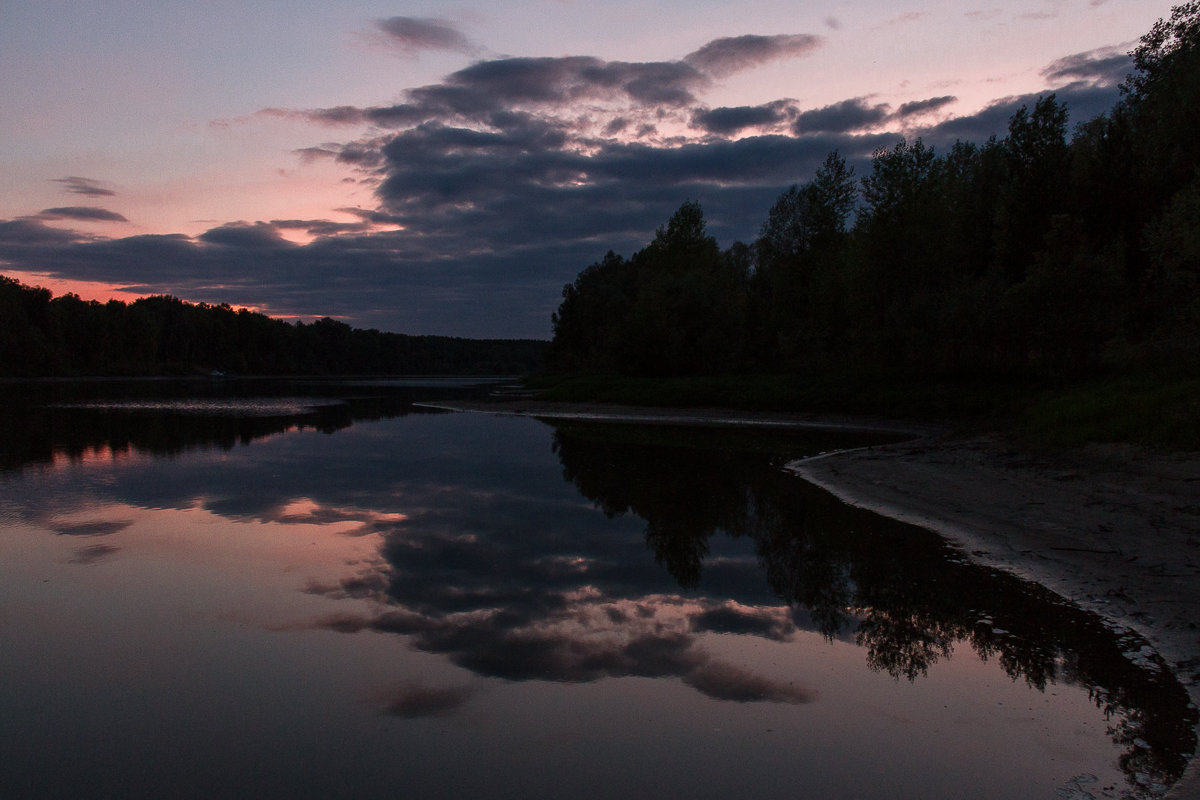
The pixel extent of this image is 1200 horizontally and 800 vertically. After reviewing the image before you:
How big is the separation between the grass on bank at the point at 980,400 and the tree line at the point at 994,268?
1957 mm

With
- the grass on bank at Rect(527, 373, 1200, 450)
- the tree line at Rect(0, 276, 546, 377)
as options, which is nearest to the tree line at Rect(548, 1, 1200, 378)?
the grass on bank at Rect(527, 373, 1200, 450)

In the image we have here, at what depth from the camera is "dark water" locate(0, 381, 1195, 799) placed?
5.65m

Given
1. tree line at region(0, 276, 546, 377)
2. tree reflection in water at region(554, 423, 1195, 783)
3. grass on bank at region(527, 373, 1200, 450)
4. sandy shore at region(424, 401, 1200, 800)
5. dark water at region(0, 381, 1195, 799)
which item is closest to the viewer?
dark water at region(0, 381, 1195, 799)

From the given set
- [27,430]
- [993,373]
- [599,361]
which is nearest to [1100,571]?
[993,373]

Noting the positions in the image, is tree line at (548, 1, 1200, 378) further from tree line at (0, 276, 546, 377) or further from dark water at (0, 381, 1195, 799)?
tree line at (0, 276, 546, 377)

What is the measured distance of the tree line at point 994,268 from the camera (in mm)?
34594

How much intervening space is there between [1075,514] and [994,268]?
35369 millimetres

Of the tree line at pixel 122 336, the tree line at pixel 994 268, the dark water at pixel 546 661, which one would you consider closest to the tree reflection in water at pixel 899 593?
the dark water at pixel 546 661

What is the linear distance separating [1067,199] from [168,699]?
54331 mm

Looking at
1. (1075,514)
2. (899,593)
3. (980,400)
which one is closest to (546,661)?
(899,593)

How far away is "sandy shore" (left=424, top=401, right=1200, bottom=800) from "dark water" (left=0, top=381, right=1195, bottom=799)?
518mm

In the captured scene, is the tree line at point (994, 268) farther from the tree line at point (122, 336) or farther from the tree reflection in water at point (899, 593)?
Answer: the tree line at point (122, 336)

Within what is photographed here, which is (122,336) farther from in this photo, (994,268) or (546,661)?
(546,661)

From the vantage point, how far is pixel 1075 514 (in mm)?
13328
